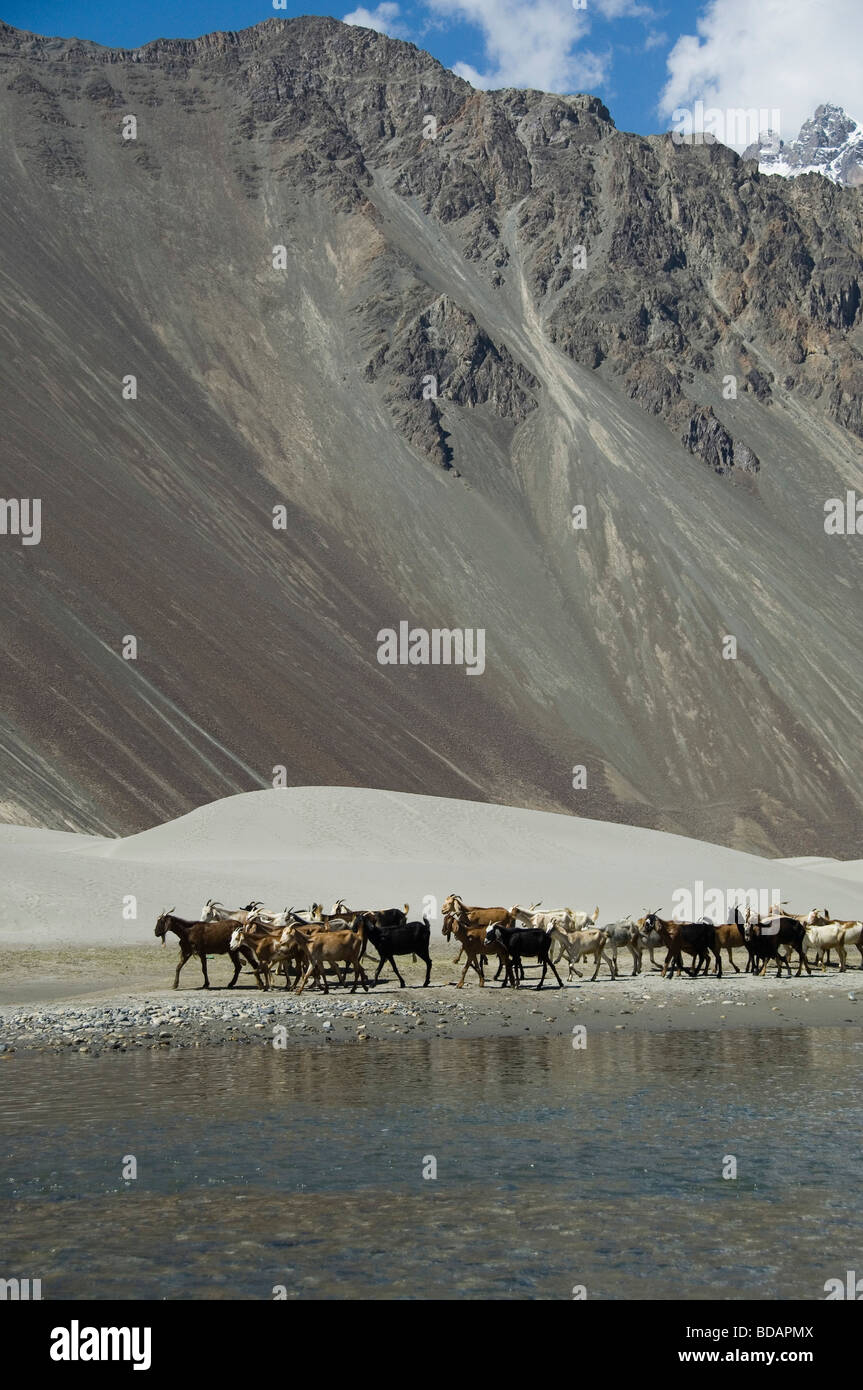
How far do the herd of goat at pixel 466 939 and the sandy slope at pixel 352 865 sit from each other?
17.5 feet

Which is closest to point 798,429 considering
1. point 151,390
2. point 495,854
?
point 151,390

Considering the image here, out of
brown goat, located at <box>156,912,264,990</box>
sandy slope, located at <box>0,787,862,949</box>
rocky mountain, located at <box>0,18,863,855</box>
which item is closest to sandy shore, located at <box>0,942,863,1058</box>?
brown goat, located at <box>156,912,264,990</box>

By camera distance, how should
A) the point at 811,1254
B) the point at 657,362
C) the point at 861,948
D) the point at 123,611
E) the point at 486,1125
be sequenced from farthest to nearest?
the point at 657,362 → the point at 123,611 → the point at 861,948 → the point at 486,1125 → the point at 811,1254

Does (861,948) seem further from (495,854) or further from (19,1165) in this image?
(19,1165)

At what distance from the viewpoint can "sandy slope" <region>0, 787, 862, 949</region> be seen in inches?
1494

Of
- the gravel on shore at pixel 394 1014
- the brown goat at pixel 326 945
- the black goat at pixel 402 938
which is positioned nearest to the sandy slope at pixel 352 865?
the brown goat at pixel 326 945

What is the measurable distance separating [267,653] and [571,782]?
25.2 metres

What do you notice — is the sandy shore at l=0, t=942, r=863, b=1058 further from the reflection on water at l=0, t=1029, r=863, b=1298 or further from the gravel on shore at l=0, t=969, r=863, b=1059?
the reflection on water at l=0, t=1029, r=863, b=1298

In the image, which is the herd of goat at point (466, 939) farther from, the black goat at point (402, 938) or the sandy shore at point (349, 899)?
the sandy shore at point (349, 899)

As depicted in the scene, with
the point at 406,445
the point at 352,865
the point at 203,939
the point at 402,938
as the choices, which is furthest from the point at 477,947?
the point at 406,445

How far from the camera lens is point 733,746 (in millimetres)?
119000

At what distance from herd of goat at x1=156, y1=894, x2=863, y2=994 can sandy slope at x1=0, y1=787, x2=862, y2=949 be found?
17.5ft

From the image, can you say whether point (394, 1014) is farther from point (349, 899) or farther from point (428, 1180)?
point (349, 899)
